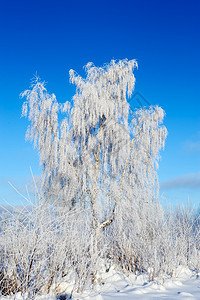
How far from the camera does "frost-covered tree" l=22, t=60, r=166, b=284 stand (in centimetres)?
909

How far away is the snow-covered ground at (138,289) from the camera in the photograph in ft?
14.4

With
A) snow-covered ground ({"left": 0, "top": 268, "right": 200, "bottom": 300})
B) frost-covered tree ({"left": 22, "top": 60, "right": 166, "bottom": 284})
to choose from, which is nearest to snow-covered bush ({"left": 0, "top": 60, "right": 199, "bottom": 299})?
frost-covered tree ({"left": 22, "top": 60, "right": 166, "bottom": 284})

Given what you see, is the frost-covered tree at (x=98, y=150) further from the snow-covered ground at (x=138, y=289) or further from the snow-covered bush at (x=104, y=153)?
the snow-covered ground at (x=138, y=289)

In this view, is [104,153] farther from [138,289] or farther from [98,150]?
[138,289]

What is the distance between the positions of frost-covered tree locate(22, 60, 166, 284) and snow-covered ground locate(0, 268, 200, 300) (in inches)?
114

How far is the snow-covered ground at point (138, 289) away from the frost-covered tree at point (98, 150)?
2.89 meters

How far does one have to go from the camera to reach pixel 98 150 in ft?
30.9

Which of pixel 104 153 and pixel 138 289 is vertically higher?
pixel 104 153

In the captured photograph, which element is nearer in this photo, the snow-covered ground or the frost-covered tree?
the snow-covered ground

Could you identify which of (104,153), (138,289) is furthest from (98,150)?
(138,289)

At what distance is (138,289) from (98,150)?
5.12 metres

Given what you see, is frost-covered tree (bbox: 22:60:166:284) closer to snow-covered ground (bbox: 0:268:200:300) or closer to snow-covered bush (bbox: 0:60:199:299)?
snow-covered bush (bbox: 0:60:199:299)

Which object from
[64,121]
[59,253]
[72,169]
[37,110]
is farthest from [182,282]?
[37,110]

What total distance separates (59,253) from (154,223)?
3496 mm
